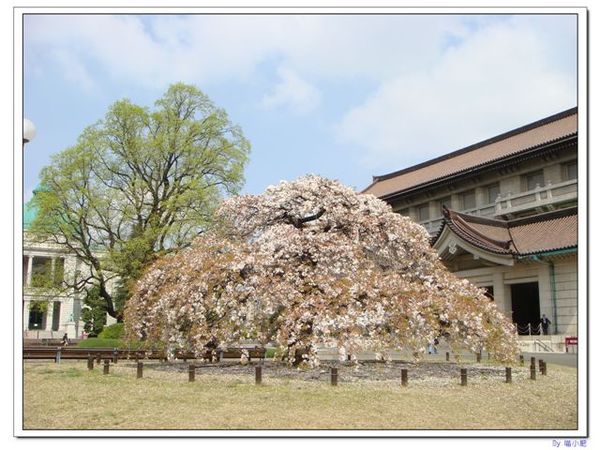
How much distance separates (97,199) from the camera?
30.8m

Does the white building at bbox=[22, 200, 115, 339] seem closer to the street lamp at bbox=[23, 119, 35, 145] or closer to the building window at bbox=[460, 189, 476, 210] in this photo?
the street lamp at bbox=[23, 119, 35, 145]

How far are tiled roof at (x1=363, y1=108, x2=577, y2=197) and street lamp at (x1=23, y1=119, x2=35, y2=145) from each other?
25.0 m

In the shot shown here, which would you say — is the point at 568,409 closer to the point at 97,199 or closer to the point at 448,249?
the point at 448,249

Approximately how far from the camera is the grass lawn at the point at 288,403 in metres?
10.1

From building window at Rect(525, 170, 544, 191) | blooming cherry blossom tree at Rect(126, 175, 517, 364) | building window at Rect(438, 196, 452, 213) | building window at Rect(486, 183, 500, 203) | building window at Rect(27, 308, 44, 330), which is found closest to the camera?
blooming cherry blossom tree at Rect(126, 175, 517, 364)

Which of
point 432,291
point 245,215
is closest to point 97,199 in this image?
point 245,215

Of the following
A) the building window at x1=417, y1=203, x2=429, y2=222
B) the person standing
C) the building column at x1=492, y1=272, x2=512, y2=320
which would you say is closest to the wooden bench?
the person standing

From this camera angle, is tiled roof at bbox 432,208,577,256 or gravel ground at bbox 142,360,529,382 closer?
gravel ground at bbox 142,360,529,382

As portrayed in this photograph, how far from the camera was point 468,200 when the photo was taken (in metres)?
36.7

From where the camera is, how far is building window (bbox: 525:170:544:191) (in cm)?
3102

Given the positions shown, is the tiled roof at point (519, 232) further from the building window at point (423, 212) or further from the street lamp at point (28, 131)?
the street lamp at point (28, 131)
